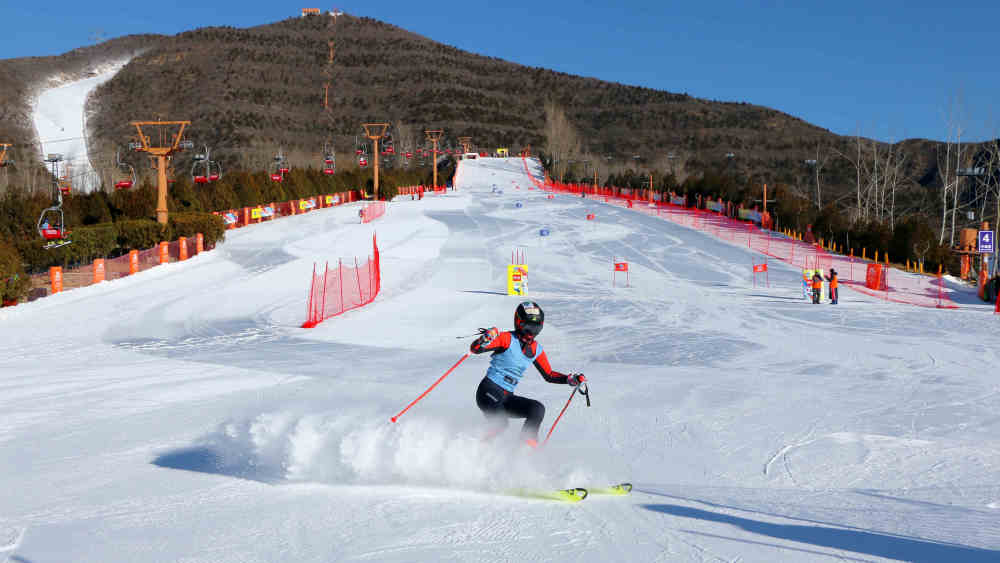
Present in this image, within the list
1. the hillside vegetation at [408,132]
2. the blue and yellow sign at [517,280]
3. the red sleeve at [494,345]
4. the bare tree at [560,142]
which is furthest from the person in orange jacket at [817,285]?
the bare tree at [560,142]

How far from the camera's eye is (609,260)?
36.5 m

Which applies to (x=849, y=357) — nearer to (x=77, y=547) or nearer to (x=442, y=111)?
(x=77, y=547)

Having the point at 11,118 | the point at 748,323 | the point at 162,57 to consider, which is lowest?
the point at 748,323

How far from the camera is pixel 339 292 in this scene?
24328 millimetres

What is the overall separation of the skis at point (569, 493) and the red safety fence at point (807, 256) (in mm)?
21691

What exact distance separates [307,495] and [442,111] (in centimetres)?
18971

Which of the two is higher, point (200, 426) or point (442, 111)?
point (442, 111)

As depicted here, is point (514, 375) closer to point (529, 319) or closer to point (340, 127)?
point (529, 319)

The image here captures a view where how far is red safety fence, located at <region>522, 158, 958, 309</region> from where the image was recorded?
28.2 m

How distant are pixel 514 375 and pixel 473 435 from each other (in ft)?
2.80

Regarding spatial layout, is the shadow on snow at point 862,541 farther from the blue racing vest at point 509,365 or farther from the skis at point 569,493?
the blue racing vest at point 509,365

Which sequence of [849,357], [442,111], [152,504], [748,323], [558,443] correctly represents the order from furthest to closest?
[442,111] < [748,323] < [849,357] < [558,443] < [152,504]

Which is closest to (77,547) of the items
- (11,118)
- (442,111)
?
(11,118)

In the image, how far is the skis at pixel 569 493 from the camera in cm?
708
